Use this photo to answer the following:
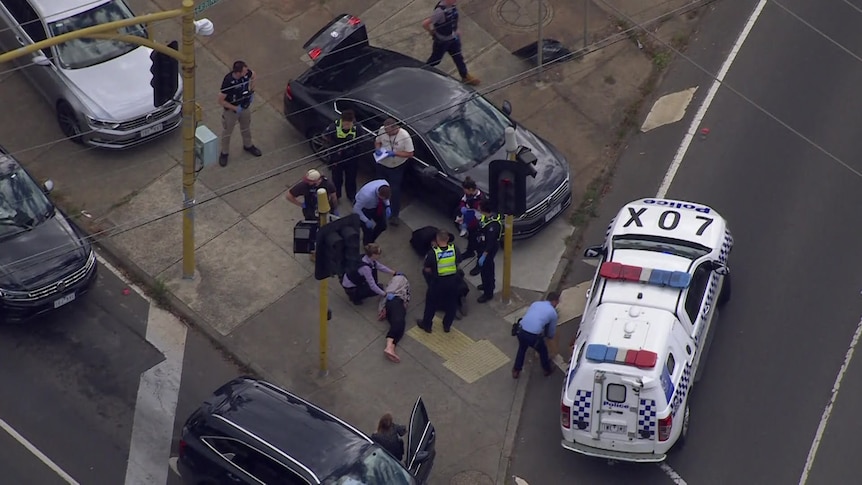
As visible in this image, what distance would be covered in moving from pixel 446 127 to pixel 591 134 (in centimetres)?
303

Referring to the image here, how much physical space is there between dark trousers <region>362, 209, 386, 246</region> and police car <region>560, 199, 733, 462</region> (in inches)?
119

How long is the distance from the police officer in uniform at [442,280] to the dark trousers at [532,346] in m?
1.17

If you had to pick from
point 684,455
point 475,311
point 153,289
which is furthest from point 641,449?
point 153,289

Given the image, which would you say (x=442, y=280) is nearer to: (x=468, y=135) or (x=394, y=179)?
(x=394, y=179)

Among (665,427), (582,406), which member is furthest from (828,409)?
(582,406)

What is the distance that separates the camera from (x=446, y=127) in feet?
71.8

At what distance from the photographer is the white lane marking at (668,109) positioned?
78.3 feet

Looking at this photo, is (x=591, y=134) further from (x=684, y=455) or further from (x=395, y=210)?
(x=684, y=455)

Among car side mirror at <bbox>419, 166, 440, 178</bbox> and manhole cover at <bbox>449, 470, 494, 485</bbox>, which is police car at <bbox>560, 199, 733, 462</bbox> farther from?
car side mirror at <bbox>419, 166, 440, 178</bbox>

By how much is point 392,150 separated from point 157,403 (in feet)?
16.3

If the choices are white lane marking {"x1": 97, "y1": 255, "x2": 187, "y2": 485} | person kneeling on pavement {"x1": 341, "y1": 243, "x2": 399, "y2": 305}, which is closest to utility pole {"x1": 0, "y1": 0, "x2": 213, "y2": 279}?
white lane marking {"x1": 97, "y1": 255, "x2": 187, "y2": 485}

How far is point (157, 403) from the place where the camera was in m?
19.6

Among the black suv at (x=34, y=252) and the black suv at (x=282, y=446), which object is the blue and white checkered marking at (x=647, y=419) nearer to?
the black suv at (x=282, y=446)

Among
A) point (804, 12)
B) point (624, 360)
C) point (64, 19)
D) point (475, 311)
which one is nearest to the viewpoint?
point (624, 360)
